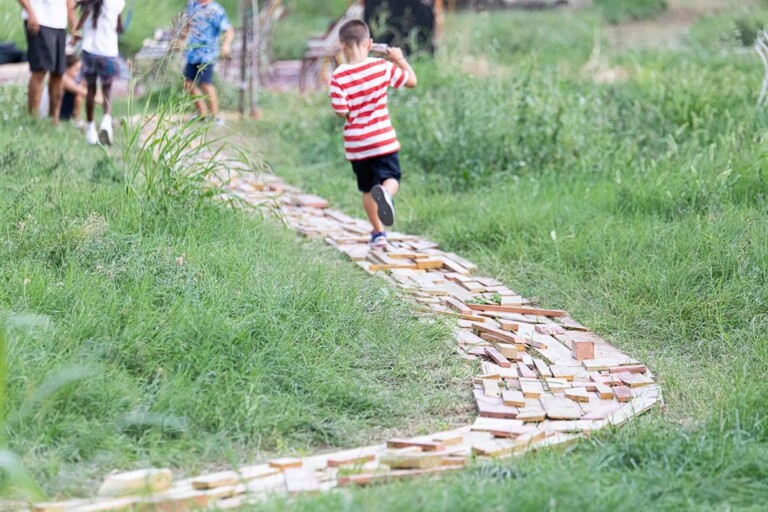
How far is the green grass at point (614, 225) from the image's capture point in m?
3.50

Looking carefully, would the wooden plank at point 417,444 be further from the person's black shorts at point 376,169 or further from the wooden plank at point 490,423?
the person's black shorts at point 376,169

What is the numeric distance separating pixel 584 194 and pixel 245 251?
2807mm

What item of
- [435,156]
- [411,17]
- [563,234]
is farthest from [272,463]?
[411,17]

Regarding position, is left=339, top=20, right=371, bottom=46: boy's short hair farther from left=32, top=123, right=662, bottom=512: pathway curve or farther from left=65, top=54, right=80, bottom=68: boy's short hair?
left=65, top=54, right=80, bottom=68: boy's short hair

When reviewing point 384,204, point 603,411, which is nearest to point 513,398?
point 603,411

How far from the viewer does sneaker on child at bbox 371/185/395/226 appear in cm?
657

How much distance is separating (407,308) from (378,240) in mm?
1502

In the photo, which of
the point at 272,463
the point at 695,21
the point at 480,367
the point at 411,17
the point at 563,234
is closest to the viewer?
the point at 272,463

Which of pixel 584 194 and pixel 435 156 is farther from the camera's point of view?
pixel 435 156

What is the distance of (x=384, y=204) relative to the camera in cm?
660

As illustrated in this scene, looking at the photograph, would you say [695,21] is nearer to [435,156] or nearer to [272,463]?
[435,156]

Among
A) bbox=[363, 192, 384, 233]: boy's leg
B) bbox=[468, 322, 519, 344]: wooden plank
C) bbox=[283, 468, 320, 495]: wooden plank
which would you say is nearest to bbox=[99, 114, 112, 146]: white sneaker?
bbox=[363, 192, 384, 233]: boy's leg

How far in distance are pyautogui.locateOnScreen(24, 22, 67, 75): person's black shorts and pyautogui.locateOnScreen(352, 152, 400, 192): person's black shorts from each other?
355 cm

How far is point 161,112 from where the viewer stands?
6117 mm
